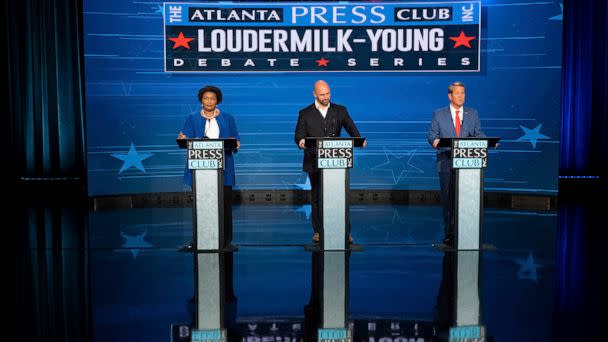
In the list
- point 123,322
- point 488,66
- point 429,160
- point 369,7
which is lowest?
point 123,322

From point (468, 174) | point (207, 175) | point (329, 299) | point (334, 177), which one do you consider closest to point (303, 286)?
point (329, 299)

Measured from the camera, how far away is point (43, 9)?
7.89 meters

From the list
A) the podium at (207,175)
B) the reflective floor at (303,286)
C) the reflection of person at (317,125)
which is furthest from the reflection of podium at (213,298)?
the reflection of person at (317,125)

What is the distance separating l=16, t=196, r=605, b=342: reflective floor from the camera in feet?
9.32

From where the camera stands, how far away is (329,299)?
329 centimetres

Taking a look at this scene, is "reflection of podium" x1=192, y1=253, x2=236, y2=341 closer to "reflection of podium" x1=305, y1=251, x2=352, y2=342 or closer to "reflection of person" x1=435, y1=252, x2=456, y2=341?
"reflection of podium" x1=305, y1=251, x2=352, y2=342

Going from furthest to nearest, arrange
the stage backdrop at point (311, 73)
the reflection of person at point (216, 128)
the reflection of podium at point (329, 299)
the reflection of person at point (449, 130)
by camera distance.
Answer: the stage backdrop at point (311, 73)
the reflection of person at point (449, 130)
the reflection of person at point (216, 128)
the reflection of podium at point (329, 299)

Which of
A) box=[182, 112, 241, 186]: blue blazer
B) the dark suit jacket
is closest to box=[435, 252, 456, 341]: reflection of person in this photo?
the dark suit jacket

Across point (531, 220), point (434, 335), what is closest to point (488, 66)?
point (531, 220)

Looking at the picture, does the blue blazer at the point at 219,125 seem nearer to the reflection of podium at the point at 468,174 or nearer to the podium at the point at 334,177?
the podium at the point at 334,177

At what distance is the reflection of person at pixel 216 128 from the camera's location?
454cm

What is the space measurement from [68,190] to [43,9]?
87.9 inches

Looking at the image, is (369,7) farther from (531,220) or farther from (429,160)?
(531,220)

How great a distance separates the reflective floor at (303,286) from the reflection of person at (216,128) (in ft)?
1.09
